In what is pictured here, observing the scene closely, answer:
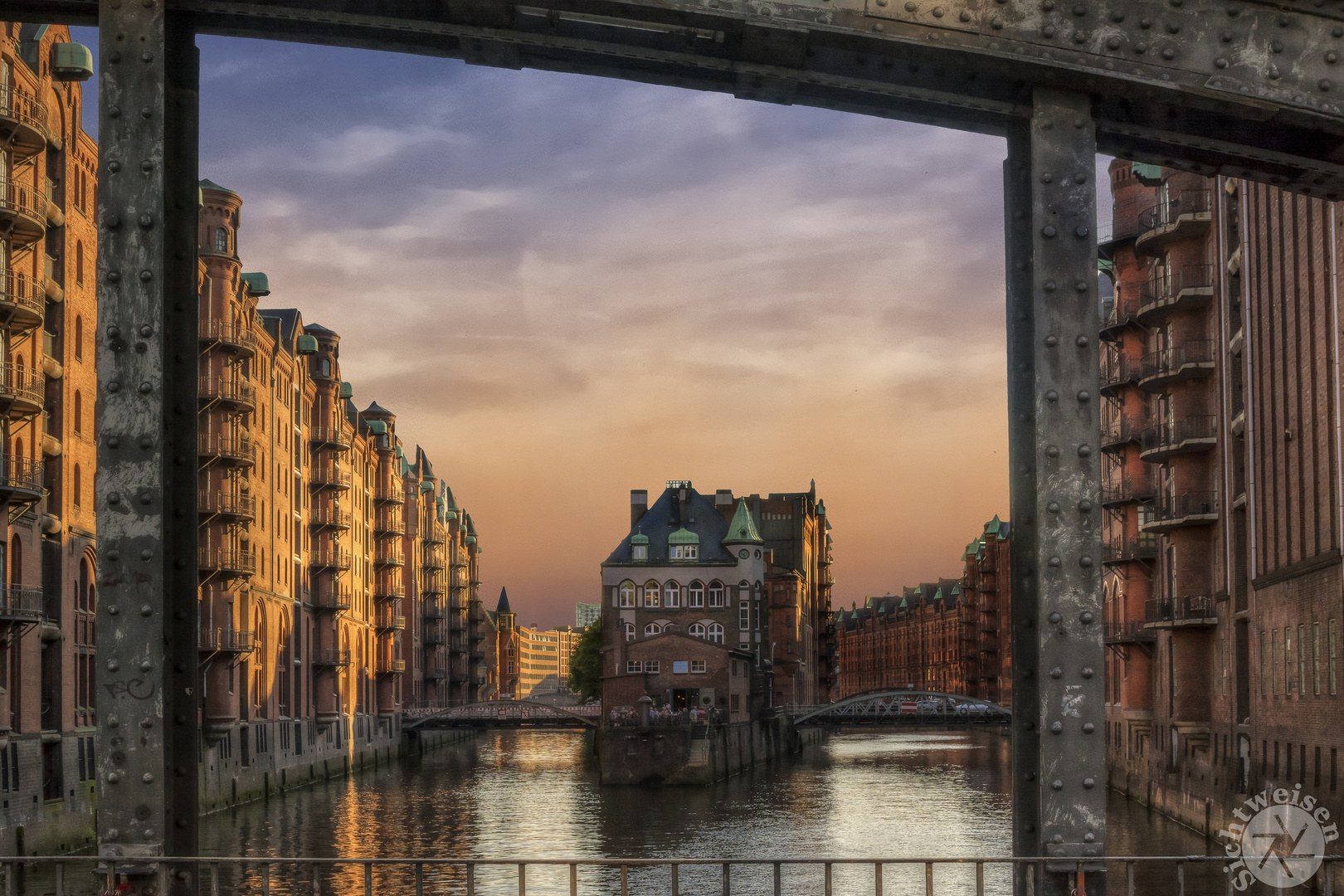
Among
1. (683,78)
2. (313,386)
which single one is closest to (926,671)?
(313,386)

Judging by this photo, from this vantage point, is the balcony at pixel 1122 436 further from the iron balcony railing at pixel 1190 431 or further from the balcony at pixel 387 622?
the balcony at pixel 387 622

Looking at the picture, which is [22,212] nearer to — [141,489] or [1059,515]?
[141,489]

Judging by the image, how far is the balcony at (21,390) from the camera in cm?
3450

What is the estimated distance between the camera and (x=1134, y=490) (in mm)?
51562

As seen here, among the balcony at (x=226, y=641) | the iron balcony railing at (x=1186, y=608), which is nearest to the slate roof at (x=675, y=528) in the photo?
the balcony at (x=226, y=641)

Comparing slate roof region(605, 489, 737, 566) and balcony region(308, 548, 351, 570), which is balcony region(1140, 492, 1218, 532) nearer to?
balcony region(308, 548, 351, 570)

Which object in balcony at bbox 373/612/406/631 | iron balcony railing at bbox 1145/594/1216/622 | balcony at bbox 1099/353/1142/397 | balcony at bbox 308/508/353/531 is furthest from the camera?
balcony at bbox 373/612/406/631

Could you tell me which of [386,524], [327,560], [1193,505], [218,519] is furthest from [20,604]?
[386,524]

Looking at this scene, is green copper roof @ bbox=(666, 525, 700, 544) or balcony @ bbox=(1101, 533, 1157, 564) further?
green copper roof @ bbox=(666, 525, 700, 544)

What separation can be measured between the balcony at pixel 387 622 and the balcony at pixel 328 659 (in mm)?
14398

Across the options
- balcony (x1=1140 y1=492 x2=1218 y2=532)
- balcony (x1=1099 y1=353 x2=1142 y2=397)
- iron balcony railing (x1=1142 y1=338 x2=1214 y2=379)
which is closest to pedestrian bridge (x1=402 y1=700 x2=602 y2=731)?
balcony (x1=1099 y1=353 x2=1142 y2=397)

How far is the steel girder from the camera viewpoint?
655 centimetres

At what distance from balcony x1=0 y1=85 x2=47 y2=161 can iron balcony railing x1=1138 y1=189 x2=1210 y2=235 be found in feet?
92.8

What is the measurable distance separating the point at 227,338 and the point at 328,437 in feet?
70.3
